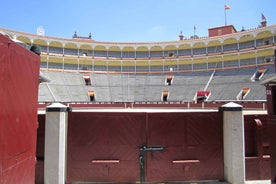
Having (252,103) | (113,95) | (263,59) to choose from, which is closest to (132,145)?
Result: (252,103)

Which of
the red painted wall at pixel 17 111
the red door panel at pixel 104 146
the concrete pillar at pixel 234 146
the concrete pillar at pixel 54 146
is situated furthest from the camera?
the red door panel at pixel 104 146

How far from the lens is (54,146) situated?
18.6ft

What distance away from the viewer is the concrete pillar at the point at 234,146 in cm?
589

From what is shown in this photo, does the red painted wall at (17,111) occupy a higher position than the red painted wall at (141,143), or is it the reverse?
the red painted wall at (17,111)

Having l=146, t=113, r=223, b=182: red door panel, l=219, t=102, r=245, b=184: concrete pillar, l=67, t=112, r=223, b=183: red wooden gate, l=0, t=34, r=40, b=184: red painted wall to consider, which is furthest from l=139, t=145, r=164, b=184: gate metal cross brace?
l=0, t=34, r=40, b=184: red painted wall

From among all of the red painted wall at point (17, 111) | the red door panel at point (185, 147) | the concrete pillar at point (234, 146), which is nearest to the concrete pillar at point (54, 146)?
the red painted wall at point (17, 111)

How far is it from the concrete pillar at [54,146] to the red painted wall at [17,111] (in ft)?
6.63

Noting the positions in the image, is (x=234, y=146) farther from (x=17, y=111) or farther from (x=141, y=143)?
(x=17, y=111)

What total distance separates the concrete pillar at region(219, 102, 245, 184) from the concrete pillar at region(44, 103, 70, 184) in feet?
13.6

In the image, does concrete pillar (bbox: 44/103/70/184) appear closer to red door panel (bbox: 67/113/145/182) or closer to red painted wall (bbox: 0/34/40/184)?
red door panel (bbox: 67/113/145/182)

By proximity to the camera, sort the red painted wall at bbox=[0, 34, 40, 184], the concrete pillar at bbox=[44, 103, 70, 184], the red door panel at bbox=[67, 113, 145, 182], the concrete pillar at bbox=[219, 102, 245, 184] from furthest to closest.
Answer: the red door panel at bbox=[67, 113, 145, 182]
the concrete pillar at bbox=[219, 102, 245, 184]
the concrete pillar at bbox=[44, 103, 70, 184]
the red painted wall at bbox=[0, 34, 40, 184]

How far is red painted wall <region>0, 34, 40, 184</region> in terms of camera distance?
2648 mm

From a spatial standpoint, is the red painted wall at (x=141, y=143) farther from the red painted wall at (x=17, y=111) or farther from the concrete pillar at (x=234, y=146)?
the red painted wall at (x=17, y=111)

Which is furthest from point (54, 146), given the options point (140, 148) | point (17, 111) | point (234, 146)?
point (234, 146)
